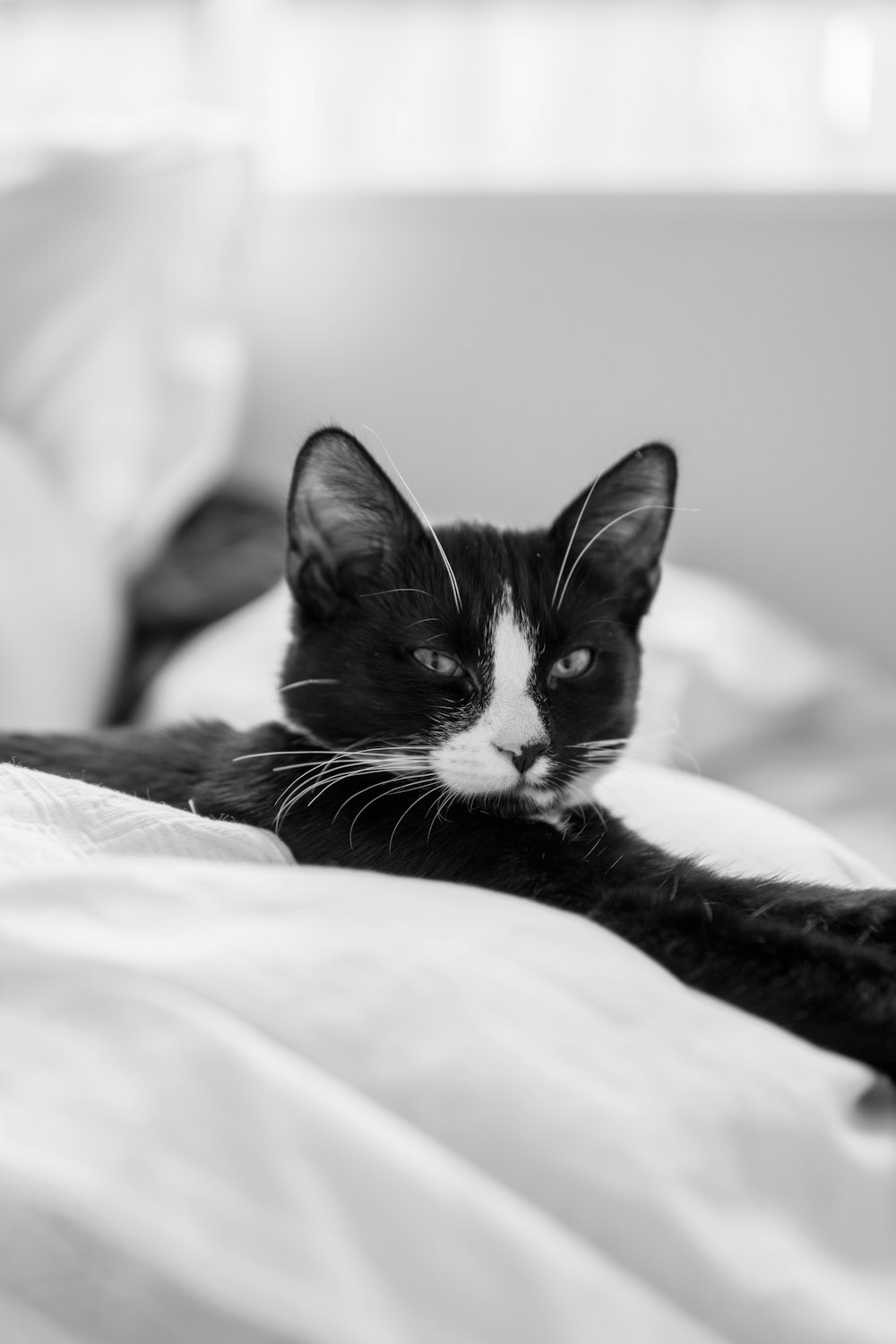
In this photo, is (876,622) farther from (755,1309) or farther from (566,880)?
(755,1309)

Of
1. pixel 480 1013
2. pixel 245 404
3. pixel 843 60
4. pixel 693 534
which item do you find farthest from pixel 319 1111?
pixel 843 60

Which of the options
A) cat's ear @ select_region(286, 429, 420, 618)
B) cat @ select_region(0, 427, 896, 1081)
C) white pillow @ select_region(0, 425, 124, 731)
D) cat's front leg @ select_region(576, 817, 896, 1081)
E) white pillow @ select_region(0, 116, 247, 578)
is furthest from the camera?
A: white pillow @ select_region(0, 116, 247, 578)

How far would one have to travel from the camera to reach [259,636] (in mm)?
1320

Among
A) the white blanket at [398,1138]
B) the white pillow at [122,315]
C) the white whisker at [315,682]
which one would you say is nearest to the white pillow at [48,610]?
the white pillow at [122,315]

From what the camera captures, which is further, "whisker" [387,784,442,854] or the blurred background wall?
the blurred background wall

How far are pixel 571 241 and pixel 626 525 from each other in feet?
2.94

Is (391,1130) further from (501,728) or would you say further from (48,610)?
(48,610)

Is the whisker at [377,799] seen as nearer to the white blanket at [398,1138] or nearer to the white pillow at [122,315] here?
the white blanket at [398,1138]

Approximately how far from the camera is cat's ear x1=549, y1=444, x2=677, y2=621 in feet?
2.81

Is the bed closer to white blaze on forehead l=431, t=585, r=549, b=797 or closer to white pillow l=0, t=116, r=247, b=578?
white blaze on forehead l=431, t=585, r=549, b=797

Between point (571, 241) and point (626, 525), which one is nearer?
point (626, 525)

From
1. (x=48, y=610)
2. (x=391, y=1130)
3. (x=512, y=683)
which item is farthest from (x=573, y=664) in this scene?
(x=48, y=610)

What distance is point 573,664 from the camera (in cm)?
85

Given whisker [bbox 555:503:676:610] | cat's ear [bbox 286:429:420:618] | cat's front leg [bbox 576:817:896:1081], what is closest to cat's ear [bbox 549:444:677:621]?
whisker [bbox 555:503:676:610]
